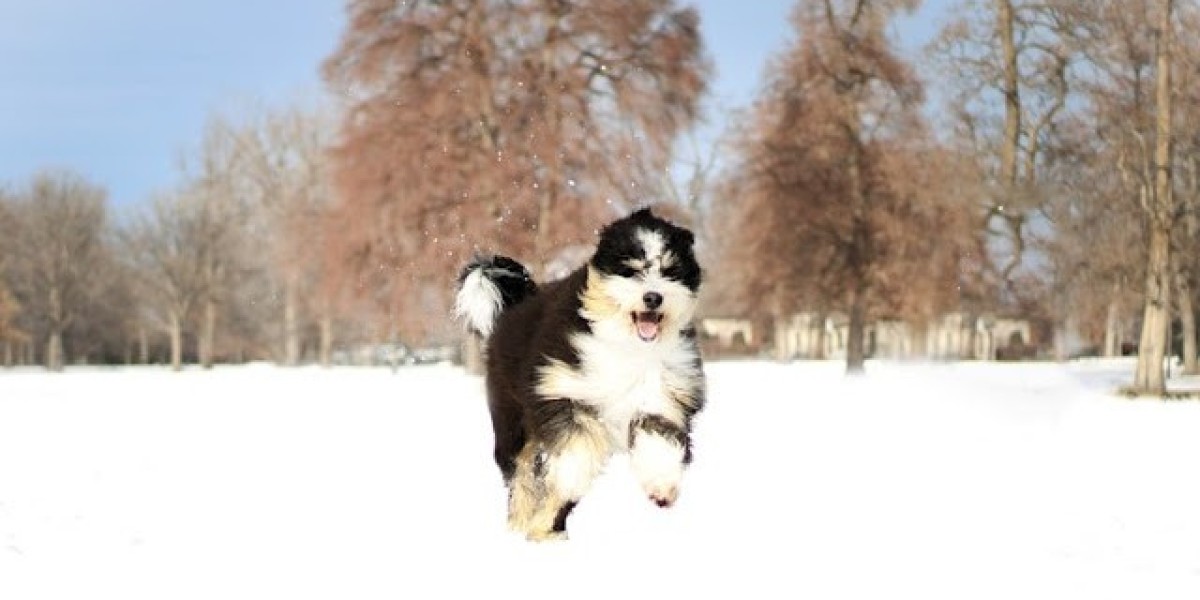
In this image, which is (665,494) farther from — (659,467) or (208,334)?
(208,334)

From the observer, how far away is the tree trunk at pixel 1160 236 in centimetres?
2495

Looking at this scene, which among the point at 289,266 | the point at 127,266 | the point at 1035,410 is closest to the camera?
the point at 1035,410

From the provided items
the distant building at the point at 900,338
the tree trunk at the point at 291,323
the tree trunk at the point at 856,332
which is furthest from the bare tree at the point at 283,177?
the tree trunk at the point at 856,332

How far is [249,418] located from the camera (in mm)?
19000

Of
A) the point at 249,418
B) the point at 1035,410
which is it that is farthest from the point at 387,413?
the point at 1035,410

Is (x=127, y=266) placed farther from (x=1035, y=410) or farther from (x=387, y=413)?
(x=1035, y=410)

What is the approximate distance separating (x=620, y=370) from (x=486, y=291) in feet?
4.73

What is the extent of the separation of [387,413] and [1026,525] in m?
13.4

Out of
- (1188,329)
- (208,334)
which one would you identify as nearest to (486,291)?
(1188,329)

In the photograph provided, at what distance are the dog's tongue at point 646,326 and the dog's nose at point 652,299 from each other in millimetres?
63

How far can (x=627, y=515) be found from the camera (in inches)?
302

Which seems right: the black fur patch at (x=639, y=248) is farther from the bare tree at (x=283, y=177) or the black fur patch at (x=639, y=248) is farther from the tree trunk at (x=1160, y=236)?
the bare tree at (x=283, y=177)

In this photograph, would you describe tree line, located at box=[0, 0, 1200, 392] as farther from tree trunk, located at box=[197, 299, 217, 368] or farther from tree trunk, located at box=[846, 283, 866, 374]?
tree trunk, located at box=[197, 299, 217, 368]

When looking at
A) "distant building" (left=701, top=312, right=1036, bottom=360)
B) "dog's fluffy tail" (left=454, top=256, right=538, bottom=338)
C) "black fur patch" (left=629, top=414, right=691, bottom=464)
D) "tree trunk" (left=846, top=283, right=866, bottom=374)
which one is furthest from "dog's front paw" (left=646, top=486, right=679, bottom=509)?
"distant building" (left=701, top=312, right=1036, bottom=360)
